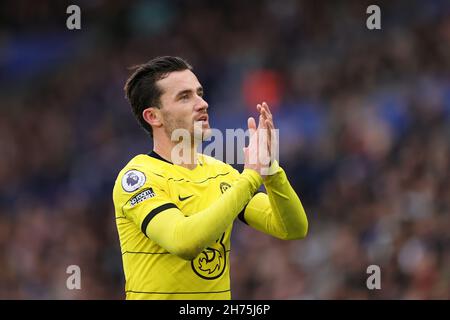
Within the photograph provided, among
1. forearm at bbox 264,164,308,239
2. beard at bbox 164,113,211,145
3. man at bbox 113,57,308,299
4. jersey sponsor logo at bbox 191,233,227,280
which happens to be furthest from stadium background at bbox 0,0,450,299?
beard at bbox 164,113,211,145

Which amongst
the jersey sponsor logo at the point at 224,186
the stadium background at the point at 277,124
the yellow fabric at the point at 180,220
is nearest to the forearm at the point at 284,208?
the yellow fabric at the point at 180,220

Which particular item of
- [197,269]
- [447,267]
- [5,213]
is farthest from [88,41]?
[197,269]

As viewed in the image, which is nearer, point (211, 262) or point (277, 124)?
point (211, 262)

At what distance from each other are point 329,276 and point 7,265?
17.3 feet

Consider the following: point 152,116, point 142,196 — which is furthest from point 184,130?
point 142,196

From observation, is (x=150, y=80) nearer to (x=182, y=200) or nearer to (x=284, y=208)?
(x=182, y=200)

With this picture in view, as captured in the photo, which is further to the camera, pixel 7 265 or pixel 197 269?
pixel 7 265

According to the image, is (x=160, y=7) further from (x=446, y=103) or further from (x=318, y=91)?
(x=446, y=103)

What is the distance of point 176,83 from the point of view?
5785 mm

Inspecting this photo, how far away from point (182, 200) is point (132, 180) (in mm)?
324

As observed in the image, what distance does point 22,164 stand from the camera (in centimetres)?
1501

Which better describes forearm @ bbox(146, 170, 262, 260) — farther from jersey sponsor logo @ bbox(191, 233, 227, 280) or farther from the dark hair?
the dark hair

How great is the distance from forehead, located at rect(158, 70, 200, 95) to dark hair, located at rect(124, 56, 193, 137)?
28mm

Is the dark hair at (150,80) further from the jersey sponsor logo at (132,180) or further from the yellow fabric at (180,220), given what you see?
the jersey sponsor logo at (132,180)
